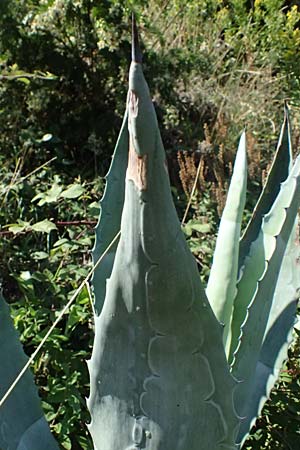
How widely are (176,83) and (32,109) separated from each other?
0.85m

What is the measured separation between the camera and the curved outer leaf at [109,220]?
1.27 metres

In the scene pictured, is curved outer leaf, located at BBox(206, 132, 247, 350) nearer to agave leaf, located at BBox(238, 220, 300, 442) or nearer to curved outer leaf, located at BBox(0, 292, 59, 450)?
agave leaf, located at BBox(238, 220, 300, 442)

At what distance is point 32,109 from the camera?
3.10 m

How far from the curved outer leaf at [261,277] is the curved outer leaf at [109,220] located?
255 mm

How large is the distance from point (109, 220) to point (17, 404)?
14.6 inches

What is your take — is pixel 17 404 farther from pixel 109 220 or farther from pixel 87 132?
pixel 87 132

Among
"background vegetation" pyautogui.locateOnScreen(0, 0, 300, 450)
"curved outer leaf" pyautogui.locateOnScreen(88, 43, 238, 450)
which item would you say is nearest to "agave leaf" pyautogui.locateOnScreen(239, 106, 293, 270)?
"background vegetation" pyautogui.locateOnScreen(0, 0, 300, 450)

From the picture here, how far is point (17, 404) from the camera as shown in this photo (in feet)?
3.71

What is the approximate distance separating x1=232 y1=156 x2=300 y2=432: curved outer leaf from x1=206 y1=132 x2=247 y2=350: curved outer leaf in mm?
27

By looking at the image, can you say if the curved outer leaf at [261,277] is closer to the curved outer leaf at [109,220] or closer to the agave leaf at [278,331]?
the agave leaf at [278,331]

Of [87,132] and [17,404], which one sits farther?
[87,132]

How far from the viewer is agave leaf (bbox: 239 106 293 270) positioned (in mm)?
1322

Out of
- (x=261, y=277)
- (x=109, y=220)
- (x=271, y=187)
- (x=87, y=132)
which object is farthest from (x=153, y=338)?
(x=87, y=132)

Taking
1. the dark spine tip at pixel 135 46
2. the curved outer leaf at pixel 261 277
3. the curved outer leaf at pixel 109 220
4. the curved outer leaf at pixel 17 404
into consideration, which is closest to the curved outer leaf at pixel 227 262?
the curved outer leaf at pixel 261 277
